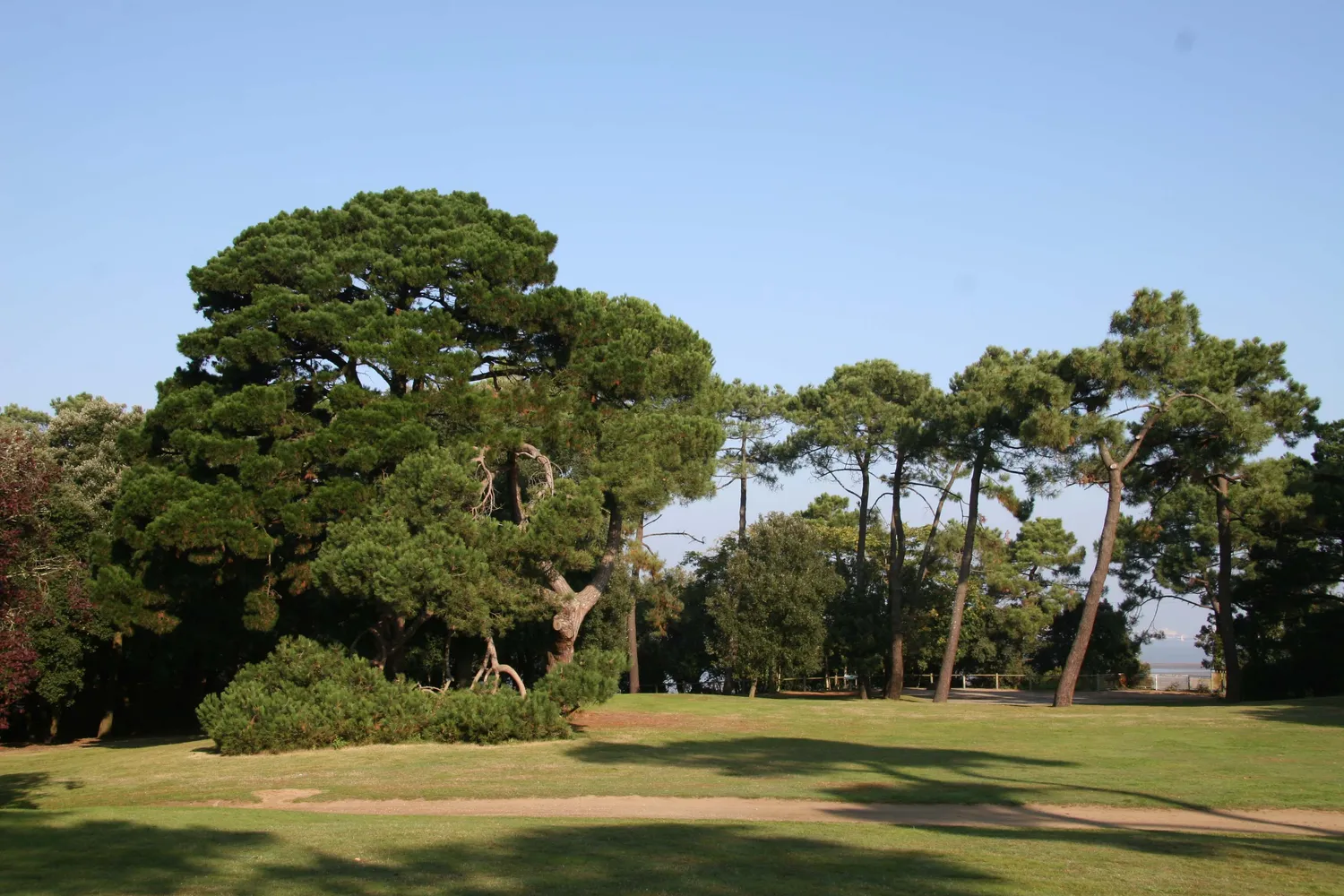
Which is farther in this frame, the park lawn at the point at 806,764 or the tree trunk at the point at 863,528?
the tree trunk at the point at 863,528

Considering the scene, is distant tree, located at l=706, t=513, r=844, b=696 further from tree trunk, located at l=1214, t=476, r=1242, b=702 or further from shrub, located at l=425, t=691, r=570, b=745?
shrub, located at l=425, t=691, r=570, b=745

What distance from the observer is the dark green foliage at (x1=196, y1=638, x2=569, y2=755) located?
23.1 metres

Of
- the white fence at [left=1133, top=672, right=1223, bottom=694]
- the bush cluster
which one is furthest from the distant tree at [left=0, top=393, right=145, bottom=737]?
the white fence at [left=1133, top=672, right=1223, bottom=694]

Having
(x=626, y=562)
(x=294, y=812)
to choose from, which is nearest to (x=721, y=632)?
(x=626, y=562)

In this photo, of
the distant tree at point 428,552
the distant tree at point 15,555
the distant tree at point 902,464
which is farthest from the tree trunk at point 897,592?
the distant tree at point 15,555

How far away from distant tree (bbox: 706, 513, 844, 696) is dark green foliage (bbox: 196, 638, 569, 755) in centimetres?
1568

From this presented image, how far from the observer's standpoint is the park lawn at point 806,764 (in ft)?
54.9

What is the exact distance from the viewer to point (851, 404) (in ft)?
147

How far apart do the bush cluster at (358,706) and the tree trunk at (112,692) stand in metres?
10.7

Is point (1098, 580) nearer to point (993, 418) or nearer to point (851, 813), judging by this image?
point (993, 418)

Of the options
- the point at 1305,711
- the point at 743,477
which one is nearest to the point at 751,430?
the point at 743,477

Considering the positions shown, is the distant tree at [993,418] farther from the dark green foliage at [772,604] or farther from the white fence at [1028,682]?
the white fence at [1028,682]

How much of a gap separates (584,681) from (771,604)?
15.6 meters

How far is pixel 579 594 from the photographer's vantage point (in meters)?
30.3
